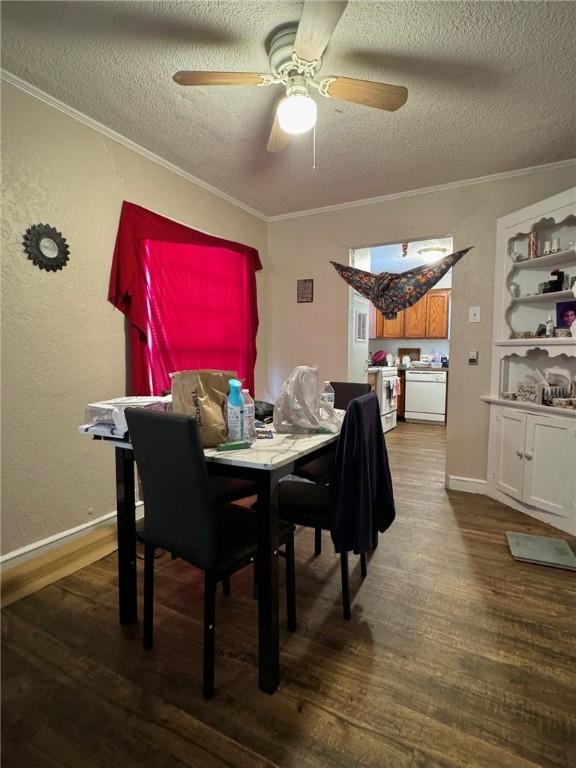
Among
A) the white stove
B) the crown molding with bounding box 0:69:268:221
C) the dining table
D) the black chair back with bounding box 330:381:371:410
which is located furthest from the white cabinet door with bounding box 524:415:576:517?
the crown molding with bounding box 0:69:268:221

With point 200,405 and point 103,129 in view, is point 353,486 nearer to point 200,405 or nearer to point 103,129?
point 200,405

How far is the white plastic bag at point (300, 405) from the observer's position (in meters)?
1.62

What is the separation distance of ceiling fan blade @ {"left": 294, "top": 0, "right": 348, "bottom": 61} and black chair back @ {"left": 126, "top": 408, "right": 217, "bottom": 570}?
140cm

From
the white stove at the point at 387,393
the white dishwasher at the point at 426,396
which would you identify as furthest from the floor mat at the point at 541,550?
the white dishwasher at the point at 426,396

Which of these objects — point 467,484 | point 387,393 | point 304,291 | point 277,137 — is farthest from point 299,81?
point 387,393

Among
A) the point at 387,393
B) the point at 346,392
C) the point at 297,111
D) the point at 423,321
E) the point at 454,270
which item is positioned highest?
the point at 297,111

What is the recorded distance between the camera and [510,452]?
2871mm

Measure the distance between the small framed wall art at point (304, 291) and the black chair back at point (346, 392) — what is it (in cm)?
134

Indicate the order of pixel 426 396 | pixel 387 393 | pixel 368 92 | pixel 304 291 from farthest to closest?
pixel 426 396 → pixel 387 393 → pixel 304 291 → pixel 368 92

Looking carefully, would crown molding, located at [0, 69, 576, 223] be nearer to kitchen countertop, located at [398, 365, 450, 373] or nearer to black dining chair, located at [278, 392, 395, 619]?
black dining chair, located at [278, 392, 395, 619]

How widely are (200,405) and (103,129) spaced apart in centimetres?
204

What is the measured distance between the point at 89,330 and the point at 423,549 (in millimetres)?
2423

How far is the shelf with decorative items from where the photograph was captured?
252 cm

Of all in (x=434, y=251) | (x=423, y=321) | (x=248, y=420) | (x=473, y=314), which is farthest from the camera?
(x=423, y=321)
